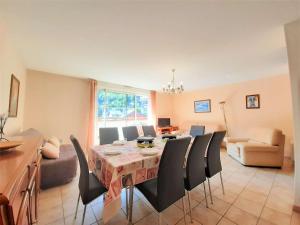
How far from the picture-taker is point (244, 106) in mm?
4484

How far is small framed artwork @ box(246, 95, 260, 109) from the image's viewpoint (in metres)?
4.22

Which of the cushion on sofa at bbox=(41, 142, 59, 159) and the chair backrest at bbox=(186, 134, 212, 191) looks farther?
the cushion on sofa at bbox=(41, 142, 59, 159)

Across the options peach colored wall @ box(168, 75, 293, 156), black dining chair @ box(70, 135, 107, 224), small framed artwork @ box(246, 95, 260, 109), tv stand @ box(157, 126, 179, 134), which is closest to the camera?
black dining chair @ box(70, 135, 107, 224)

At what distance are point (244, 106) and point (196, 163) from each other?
3.74 m

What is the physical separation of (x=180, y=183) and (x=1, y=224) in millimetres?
1332

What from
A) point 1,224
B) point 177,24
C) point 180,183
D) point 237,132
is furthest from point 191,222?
point 237,132

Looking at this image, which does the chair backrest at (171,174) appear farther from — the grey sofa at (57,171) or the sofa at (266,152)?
the sofa at (266,152)

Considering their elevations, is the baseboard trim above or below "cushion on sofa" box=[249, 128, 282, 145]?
below

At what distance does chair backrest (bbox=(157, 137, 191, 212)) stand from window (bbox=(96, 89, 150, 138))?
349 centimetres

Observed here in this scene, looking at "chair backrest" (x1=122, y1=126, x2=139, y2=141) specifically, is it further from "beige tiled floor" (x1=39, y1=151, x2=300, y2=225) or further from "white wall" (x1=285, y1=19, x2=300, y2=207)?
"white wall" (x1=285, y1=19, x2=300, y2=207)

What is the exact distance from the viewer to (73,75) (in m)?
3.79

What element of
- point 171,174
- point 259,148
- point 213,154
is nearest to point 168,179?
point 171,174

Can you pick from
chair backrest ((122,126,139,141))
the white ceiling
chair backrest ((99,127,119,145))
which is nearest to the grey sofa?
chair backrest ((99,127,119,145))

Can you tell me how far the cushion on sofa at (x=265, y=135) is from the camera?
3096 millimetres
